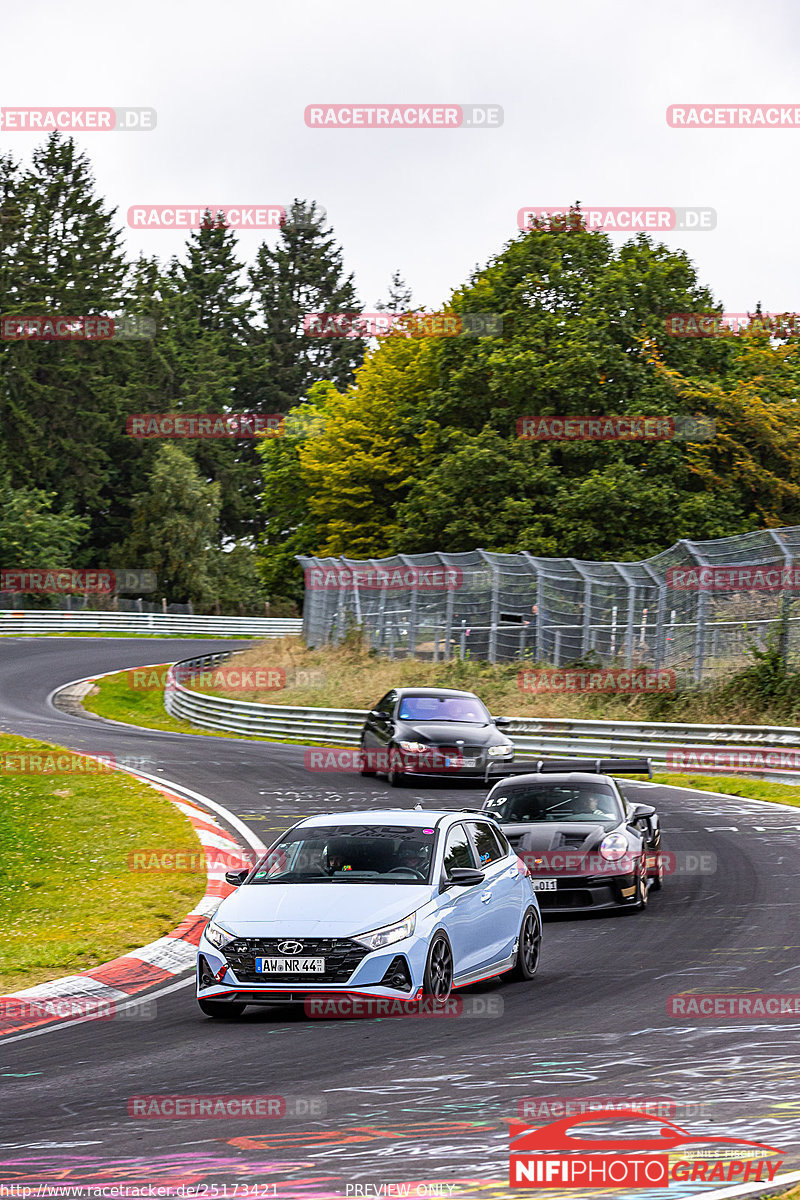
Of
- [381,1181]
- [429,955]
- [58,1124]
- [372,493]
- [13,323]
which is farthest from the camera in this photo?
[13,323]

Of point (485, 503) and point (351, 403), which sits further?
point (351, 403)

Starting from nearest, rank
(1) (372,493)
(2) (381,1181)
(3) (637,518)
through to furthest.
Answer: (2) (381,1181) < (3) (637,518) < (1) (372,493)

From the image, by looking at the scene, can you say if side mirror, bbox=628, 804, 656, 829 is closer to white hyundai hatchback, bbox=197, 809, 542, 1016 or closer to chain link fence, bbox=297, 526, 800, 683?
white hyundai hatchback, bbox=197, 809, 542, 1016

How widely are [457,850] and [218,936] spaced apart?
195 centimetres

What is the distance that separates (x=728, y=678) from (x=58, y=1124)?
24.6m

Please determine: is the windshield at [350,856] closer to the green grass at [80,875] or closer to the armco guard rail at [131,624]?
the green grass at [80,875]

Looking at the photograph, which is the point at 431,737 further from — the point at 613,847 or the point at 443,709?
the point at 613,847

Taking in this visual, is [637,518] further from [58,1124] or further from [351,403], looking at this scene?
[58,1124]

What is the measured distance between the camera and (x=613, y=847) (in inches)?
568

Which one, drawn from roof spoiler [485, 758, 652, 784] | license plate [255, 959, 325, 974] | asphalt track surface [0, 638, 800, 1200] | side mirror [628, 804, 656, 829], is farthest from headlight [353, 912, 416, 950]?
roof spoiler [485, 758, 652, 784]

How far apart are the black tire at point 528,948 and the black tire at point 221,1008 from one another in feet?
7.28

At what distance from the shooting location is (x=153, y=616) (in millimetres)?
76438

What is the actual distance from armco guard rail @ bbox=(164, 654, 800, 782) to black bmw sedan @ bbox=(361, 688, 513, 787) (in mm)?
3848

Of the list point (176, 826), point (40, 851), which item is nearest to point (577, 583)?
point (176, 826)
